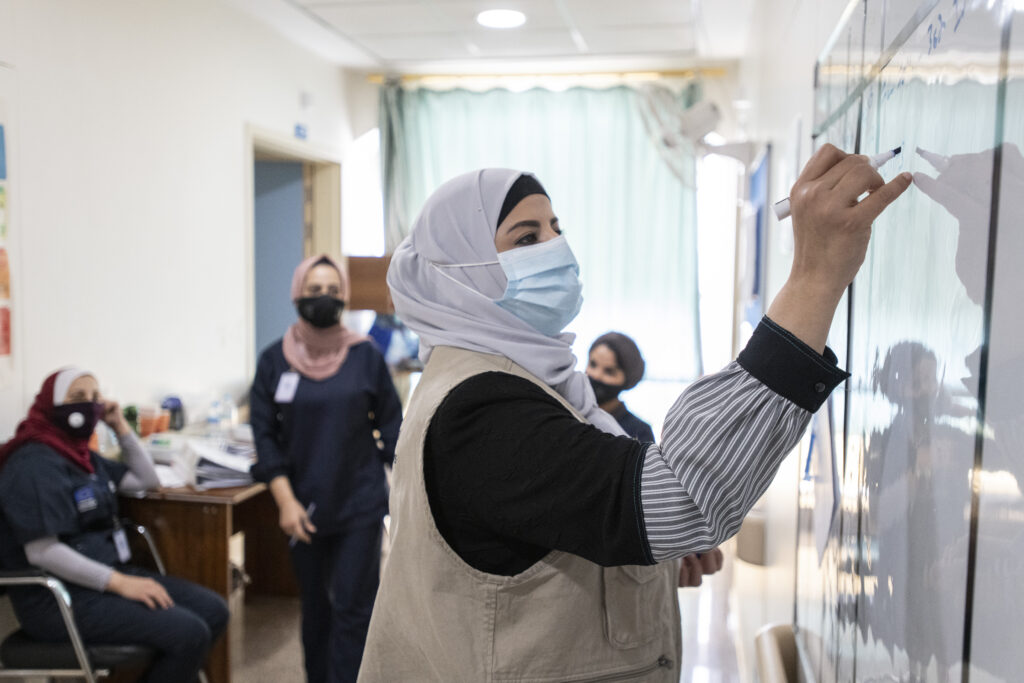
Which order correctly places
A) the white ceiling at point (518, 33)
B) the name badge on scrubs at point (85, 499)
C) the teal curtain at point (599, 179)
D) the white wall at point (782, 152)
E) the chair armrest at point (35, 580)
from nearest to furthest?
the white wall at point (782, 152) < the chair armrest at point (35, 580) < the name badge on scrubs at point (85, 499) < the white ceiling at point (518, 33) < the teal curtain at point (599, 179)

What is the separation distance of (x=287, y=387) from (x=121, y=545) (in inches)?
28.9

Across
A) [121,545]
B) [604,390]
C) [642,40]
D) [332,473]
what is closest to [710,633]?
[604,390]

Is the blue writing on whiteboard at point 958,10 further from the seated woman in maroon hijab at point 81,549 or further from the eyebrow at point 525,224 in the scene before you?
the seated woman in maroon hijab at point 81,549

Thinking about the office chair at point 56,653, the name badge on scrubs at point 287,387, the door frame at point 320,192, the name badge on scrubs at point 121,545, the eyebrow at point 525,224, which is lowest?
the office chair at point 56,653

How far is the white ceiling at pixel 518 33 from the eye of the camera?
165 inches

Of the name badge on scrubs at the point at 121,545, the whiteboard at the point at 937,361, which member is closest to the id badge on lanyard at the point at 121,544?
the name badge on scrubs at the point at 121,545

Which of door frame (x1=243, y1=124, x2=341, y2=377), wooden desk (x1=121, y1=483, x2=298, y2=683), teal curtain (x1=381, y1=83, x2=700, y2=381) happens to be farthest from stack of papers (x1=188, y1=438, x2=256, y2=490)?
teal curtain (x1=381, y1=83, x2=700, y2=381)

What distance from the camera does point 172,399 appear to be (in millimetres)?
3723

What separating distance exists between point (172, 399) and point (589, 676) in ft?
10.4

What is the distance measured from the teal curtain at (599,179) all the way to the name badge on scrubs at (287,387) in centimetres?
298

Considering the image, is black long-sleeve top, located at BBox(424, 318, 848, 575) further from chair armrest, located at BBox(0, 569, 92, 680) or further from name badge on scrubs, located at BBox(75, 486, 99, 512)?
name badge on scrubs, located at BBox(75, 486, 99, 512)

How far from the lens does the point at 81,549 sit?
8.53 feet

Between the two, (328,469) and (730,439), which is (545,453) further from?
(328,469)

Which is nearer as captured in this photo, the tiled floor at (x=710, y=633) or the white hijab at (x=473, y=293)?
the white hijab at (x=473, y=293)
